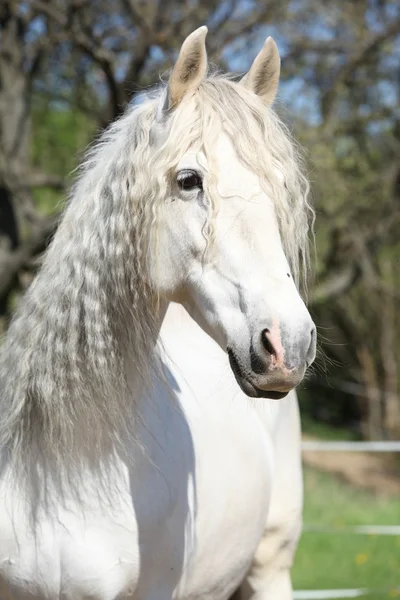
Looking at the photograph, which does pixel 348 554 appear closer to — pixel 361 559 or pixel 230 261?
pixel 361 559

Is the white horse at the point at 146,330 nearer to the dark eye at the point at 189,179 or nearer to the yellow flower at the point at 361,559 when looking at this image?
the dark eye at the point at 189,179

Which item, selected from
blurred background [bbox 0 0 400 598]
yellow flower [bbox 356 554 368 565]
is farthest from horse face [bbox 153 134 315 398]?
yellow flower [bbox 356 554 368 565]

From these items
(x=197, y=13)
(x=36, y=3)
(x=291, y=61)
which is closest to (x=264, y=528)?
(x=36, y=3)

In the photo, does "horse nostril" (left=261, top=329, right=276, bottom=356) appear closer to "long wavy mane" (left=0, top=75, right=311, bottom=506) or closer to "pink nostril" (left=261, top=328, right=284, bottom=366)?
"pink nostril" (left=261, top=328, right=284, bottom=366)

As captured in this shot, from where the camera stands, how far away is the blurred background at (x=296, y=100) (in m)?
5.73

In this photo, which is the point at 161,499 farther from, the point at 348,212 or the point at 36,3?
the point at 348,212

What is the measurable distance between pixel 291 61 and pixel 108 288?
18.4 feet

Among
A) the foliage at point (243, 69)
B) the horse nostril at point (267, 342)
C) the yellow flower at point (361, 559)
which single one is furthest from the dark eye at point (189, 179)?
the yellow flower at point (361, 559)

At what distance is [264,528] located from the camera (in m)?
2.90

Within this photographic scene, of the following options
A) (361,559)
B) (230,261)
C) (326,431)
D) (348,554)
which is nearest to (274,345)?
(230,261)

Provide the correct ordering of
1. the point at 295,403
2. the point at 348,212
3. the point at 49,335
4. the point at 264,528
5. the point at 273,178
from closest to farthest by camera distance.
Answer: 1. the point at 273,178
2. the point at 49,335
3. the point at 264,528
4. the point at 295,403
5. the point at 348,212

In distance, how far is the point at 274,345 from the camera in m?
1.76

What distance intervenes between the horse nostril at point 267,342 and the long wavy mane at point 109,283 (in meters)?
0.33

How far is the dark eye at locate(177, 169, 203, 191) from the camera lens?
1951mm
